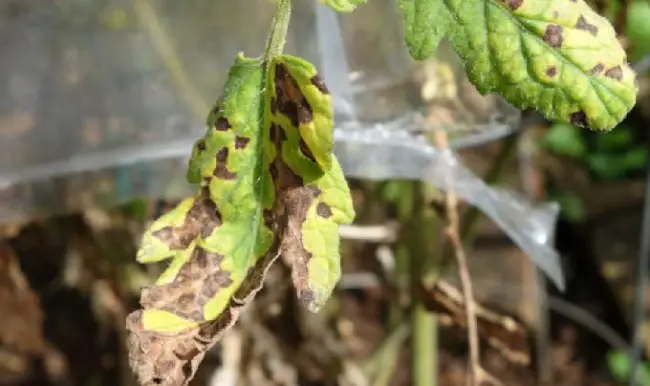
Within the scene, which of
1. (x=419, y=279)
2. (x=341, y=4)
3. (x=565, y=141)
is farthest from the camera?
(x=565, y=141)

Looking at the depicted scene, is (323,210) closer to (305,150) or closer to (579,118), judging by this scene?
(305,150)

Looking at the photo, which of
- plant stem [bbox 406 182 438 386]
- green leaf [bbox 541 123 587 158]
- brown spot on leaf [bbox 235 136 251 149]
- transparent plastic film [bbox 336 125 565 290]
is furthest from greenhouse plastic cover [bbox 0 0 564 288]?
green leaf [bbox 541 123 587 158]

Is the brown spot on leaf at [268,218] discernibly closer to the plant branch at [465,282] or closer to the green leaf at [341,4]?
the green leaf at [341,4]

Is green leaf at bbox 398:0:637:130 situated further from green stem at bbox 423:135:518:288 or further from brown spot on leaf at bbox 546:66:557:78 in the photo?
green stem at bbox 423:135:518:288

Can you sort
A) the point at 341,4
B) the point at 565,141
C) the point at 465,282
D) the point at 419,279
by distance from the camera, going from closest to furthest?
1. the point at 341,4
2. the point at 465,282
3. the point at 419,279
4. the point at 565,141

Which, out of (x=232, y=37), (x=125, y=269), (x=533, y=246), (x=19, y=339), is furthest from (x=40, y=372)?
(x=533, y=246)

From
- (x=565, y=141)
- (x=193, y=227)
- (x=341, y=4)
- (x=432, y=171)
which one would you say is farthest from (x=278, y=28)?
(x=565, y=141)
